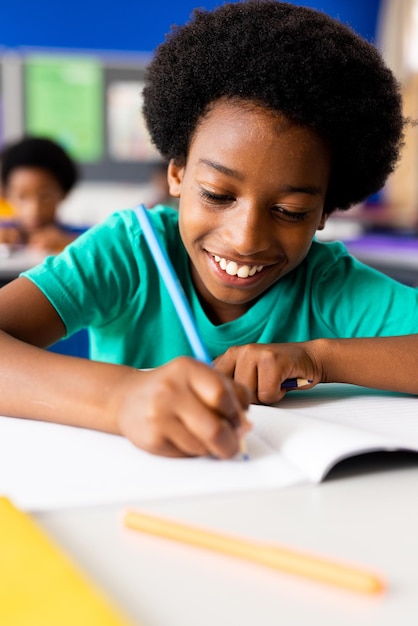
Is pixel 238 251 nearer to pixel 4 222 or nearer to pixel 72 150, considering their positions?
pixel 4 222

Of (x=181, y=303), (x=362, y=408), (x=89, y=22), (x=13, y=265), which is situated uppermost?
(x=89, y=22)

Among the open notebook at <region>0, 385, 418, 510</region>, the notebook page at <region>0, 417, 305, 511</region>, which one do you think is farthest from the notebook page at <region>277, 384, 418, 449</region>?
the notebook page at <region>0, 417, 305, 511</region>

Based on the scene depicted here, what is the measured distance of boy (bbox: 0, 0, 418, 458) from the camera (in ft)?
2.68

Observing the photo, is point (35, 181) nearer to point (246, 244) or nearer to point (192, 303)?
point (192, 303)

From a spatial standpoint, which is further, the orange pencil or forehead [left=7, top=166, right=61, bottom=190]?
forehead [left=7, top=166, right=61, bottom=190]

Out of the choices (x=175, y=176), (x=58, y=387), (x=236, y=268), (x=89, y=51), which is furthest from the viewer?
(x=89, y=51)

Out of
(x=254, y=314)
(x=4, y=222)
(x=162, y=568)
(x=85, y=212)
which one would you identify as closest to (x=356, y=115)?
(x=254, y=314)

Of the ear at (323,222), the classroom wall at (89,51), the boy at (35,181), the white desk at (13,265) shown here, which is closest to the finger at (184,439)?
the ear at (323,222)

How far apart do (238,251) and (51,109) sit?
427 cm

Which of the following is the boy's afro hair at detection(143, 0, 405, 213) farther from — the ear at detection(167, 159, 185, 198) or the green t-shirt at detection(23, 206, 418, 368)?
the green t-shirt at detection(23, 206, 418, 368)

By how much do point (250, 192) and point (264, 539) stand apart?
53cm

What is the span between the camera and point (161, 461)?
574 mm

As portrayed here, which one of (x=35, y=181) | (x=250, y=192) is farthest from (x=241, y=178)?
(x=35, y=181)

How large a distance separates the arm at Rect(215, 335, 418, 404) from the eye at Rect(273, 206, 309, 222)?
0.53 feet
